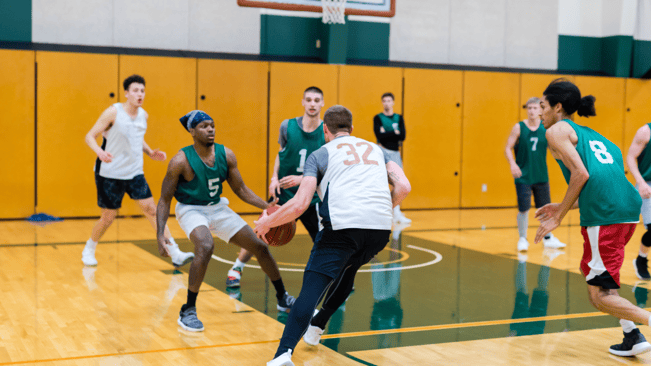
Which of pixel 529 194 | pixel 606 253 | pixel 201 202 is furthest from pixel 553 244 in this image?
pixel 201 202

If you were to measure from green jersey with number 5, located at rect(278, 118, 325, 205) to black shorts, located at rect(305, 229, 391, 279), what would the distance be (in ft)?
6.54

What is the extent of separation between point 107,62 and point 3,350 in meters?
7.46

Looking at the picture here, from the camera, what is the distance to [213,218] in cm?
517

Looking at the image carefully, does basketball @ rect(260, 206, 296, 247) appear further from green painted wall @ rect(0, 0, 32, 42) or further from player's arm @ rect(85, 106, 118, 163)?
green painted wall @ rect(0, 0, 32, 42)

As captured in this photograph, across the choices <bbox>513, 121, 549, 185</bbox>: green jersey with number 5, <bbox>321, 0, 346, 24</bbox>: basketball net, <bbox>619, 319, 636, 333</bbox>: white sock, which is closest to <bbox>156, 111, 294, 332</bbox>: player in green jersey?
<bbox>619, 319, 636, 333</bbox>: white sock

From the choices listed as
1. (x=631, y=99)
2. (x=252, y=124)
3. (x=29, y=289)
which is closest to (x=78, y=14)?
(x=252, y=124)

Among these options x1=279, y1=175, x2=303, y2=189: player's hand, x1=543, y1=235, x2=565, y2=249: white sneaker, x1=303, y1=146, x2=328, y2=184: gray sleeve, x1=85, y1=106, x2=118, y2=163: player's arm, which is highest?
x1=85, y1=106, x2=118, y2=163: player's arm

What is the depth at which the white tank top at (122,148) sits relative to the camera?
283 inches

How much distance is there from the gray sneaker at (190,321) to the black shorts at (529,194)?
199 inches

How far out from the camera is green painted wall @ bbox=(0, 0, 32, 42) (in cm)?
1107

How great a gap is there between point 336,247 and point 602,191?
157cm

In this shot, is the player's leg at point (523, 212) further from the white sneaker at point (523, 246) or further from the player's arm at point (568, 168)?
the player's arm at point (568, 168)

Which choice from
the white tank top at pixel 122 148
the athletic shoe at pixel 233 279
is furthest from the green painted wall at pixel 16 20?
the athletic shoe at pixel 233 279

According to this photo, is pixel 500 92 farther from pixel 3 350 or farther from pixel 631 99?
pixel 3 350
